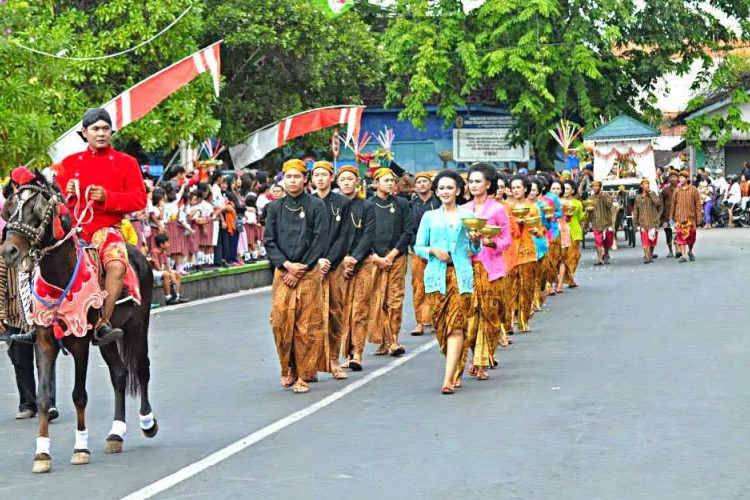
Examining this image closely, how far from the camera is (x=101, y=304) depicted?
31.5ft

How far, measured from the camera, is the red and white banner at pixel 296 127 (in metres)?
33.0

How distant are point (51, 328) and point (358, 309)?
557cm

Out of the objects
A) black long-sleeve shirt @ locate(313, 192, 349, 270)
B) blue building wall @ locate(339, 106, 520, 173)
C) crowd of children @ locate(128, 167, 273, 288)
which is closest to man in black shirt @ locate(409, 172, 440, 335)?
black long-sleeve shirt @ locate(313, 192, 349, 270)

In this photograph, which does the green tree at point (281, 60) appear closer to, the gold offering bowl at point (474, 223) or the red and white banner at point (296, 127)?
the red and white banner at point (296, 127)

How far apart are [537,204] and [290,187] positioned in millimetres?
7125

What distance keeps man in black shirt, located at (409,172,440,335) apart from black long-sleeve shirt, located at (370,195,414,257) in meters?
1.21

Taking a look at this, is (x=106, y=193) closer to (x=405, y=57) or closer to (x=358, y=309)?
(x=358, y=309)

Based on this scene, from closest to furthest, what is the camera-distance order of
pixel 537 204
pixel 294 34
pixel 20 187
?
pixel 20 187 → pixel 537 204 → pixel 294 34

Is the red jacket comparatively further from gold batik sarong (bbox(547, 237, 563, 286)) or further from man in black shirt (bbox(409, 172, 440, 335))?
gold batik sarong (bbox(547, 237, 563, 286))

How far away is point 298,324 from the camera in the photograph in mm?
12891

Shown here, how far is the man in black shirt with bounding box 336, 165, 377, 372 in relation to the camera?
1447 centimetres

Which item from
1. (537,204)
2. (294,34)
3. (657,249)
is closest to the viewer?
(537,204)

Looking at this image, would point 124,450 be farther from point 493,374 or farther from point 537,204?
point 537,204

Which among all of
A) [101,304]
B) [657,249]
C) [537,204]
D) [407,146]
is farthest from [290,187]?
[407,146]
